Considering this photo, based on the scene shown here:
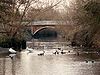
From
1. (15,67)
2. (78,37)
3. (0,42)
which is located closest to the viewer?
(15,67)

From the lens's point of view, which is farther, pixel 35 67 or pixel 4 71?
pixel 35 67

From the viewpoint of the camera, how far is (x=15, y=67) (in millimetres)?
24516

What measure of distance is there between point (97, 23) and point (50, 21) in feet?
127

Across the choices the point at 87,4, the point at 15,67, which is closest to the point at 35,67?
the point at 15,67

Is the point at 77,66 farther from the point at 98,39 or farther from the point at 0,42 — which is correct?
the point at 0,42

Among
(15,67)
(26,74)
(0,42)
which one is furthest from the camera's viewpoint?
(0,42)

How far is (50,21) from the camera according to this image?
70.5m

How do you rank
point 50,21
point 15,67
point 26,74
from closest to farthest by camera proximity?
point 26,74 → point 15,67 → point 50,21

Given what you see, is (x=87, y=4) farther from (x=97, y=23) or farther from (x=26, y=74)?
(x=26, y=74)

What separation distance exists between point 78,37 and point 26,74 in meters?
26.7

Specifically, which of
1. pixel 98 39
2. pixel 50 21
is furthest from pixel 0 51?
pixel 50 21

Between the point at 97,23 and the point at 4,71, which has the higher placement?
the point at 97,23

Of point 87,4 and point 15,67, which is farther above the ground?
point 87,4

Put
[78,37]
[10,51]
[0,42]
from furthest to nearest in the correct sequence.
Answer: [78,37] < [0,42] < [10,51]
